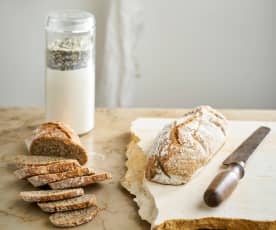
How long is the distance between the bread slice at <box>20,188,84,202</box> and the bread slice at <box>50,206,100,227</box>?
0.10ft

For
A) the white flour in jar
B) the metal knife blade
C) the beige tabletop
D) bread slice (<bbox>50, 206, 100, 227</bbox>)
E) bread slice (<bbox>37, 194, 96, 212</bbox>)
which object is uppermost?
the white flour in jar

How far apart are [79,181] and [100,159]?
196 mm

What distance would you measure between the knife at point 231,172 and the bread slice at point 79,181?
0.23 m

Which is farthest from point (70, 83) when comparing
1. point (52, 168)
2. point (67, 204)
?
point (67, 204)

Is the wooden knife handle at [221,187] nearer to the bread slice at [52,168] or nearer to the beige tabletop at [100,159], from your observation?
the beige tabletop at [100,159]

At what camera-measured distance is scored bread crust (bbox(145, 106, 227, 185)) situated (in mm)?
1153

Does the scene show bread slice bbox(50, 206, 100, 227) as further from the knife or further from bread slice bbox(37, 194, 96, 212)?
the knife

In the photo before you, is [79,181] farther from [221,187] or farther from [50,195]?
[221,187]

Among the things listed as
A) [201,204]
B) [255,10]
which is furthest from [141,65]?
[201,204]

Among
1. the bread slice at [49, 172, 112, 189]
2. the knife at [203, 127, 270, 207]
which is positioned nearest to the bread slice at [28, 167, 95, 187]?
the bread slice at [49, 172, 112, 189]

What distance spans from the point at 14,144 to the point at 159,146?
1.34 ft

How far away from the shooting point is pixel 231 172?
1.12 m

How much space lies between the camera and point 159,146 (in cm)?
120

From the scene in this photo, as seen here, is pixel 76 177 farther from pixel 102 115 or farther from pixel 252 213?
pixel 102 115
